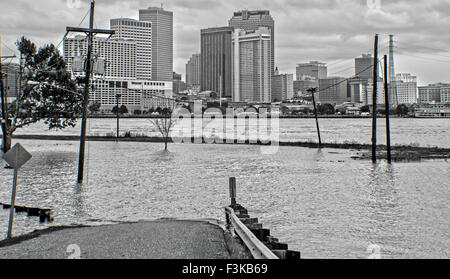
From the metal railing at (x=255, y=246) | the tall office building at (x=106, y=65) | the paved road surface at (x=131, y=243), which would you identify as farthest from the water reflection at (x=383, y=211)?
the tall office building at (x=106, y=65)

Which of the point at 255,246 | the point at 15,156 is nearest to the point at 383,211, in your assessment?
the point at 255,246

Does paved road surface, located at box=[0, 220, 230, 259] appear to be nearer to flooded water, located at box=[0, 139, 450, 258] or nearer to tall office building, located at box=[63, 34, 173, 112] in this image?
flooded water, located at box=[0, 139, 450, 258]

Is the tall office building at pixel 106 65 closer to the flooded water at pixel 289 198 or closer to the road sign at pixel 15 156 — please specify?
the flooded water at pixel 289 198

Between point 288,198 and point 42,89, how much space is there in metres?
31.3

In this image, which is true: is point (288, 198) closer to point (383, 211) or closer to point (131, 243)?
point (383, 211)

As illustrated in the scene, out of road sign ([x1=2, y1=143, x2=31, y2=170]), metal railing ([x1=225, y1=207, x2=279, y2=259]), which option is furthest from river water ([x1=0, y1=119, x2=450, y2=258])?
road sign ([x1=2, y1=143, x2=31, y2=170])

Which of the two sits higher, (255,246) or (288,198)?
(255,246)

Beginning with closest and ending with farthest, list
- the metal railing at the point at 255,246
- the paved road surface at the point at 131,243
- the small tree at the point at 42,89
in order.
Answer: the metal railing at the point at 255,246 < the paved road surface at the point at 131,243 < the small tree at the point at 42,89

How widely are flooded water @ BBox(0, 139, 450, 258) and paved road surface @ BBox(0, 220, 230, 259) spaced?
2.08 meters

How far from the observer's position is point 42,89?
40.5 meters

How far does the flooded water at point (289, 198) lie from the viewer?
37.9 ft

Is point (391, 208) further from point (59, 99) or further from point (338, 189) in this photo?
point (59, 99)

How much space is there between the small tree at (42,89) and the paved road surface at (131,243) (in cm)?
2930

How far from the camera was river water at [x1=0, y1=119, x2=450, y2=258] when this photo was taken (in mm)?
11539
